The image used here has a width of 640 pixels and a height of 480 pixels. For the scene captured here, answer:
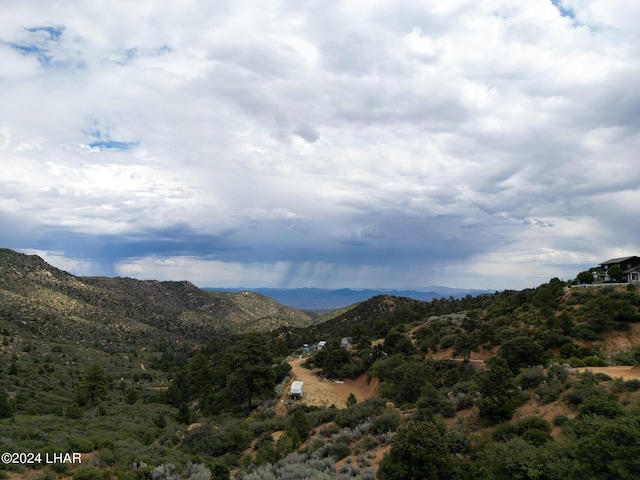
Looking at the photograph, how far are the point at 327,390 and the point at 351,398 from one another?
8.23 m

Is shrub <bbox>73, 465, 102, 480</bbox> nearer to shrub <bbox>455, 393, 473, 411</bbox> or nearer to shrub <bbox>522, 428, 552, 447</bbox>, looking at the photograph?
shrub <bbox>522, 428, 552, 447</bbox>

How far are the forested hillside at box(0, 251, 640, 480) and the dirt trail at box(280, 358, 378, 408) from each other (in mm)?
545

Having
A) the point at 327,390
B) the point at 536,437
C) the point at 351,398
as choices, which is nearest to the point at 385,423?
the point at 536,437

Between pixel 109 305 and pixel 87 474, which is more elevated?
pixel 109 305

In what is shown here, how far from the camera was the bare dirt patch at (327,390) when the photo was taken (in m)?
37.0

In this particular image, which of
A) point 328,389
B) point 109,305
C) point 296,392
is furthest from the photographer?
point 109,305

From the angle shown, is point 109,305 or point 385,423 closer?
point 385,423

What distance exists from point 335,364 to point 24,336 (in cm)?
4690

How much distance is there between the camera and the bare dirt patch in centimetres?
3705

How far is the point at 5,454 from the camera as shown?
14641 millimetres

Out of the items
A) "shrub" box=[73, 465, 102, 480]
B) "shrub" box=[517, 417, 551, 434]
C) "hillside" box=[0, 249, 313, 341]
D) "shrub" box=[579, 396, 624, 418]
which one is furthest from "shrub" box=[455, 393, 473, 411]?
"hillside" box=[0, 249, 313, 341]

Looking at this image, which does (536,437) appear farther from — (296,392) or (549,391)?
(296,392)

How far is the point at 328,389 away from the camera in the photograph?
4191cm

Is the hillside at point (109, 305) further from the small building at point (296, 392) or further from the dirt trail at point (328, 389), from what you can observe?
the small building at point (296, 392)
